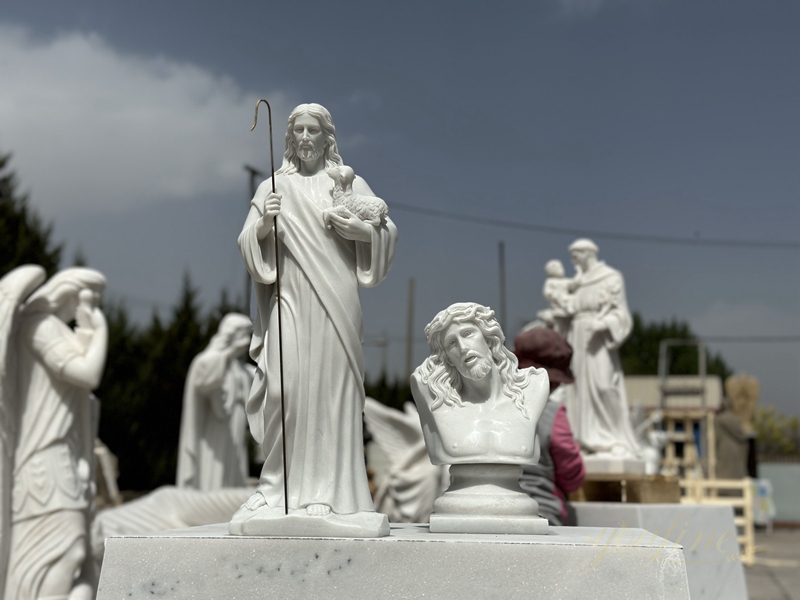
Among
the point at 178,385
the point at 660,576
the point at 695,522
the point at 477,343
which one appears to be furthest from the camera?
the point at 178,385

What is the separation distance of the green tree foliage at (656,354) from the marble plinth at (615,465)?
42407 millimetres

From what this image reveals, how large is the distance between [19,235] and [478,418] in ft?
53.1

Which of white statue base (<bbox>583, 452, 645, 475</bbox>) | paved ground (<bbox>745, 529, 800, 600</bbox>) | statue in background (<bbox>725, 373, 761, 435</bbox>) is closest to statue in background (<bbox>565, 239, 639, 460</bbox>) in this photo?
white statue base (<bbox>583, 452, 645, 475</bbox>)

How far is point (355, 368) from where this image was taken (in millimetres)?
3740

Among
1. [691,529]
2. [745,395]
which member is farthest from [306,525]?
[745,395]

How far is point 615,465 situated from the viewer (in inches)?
317

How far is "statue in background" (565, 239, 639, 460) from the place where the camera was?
8609 millimetres

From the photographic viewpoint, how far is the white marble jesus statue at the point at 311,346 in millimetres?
3580

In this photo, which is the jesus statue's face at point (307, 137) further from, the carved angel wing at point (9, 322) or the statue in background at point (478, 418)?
the carved angel wing at point (9, 322)

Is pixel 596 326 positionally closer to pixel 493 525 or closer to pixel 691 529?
pixel 691 529

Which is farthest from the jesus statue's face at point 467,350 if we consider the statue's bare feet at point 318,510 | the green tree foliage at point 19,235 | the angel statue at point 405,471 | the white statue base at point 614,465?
the green tree foliage at point 19,235

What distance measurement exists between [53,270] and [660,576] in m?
17.3

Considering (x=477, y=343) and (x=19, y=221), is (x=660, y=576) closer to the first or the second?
(x=477, y=343)

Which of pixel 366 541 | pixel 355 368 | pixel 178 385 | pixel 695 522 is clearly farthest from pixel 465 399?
pixel 178 385
